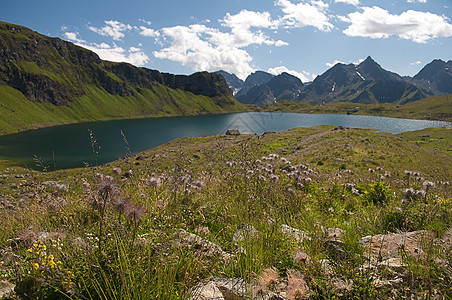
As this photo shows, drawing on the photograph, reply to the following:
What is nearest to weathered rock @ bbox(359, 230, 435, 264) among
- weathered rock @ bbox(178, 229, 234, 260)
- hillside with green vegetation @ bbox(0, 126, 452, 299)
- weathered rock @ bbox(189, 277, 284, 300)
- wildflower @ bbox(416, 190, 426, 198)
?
hillside with green vegetation @ bbox(0, 126, 452, 299)

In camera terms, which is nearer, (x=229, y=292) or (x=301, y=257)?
(x=229, y=292)

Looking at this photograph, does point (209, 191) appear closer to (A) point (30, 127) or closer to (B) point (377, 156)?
(B) point (377, 156)

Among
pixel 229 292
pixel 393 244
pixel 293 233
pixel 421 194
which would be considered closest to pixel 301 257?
pixel 293 233

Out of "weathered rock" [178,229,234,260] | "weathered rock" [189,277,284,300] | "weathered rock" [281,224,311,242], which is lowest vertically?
"weathered rock" [281,224,311,242]

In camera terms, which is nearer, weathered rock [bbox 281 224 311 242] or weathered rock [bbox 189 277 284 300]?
weathered rock [bbox 189 277 284 300]

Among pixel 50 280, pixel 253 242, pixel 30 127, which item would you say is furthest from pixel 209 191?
pixel 30 127

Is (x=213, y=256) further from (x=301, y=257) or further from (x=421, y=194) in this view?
(x=421, y=194)

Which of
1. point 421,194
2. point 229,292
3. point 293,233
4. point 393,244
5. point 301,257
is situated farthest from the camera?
point 421,194

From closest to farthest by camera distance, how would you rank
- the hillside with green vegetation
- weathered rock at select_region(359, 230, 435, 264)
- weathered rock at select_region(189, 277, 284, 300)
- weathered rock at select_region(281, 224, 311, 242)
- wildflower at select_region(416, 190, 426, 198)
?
the hillside with green vegetation < weathered rock at select_region(189, 277, 284, 300) < weathered rock at select_region(359, 230, 435, 264) < weathered rock at select_region(281, 224, 311, 242) < wildflower at select_region(416, 190, 426, 198)

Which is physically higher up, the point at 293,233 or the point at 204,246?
the point at 204,246

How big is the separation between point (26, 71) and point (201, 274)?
225 meters

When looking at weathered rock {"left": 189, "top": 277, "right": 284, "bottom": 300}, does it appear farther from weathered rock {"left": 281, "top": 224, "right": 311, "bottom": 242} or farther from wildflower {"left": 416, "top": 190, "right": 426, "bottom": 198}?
wildflower {"left": 416, "top": 190, "right": 426, "bottom": 198}

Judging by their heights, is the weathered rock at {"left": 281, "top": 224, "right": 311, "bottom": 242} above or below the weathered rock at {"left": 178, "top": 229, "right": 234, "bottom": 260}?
below

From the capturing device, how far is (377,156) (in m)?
21.8
